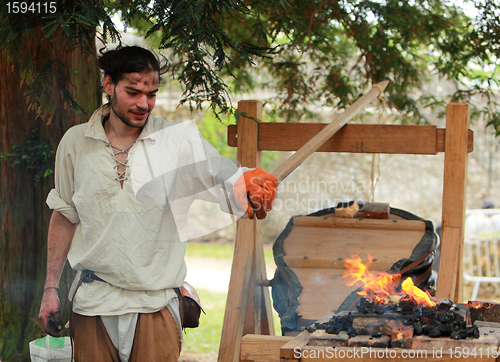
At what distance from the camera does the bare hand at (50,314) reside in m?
2.15

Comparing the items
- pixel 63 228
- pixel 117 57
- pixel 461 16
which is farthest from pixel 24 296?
pixel 461 16

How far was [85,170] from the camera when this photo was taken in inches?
82.0

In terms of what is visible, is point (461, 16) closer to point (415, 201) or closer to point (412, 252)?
A: point (412, 252)

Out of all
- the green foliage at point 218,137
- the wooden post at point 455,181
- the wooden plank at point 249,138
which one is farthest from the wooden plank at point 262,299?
the green foliage at point 218,137

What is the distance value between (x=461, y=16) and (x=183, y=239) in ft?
11.6

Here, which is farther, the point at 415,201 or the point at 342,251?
the point at 415,201

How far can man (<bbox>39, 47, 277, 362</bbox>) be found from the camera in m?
2.01

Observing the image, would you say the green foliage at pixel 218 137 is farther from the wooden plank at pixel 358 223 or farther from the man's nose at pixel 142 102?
the man's nose at pixel 142 102

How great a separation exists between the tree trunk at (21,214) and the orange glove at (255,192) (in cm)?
152

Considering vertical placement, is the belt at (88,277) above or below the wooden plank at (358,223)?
below

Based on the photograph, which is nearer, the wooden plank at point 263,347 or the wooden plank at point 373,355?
the wooden plank at point 373,355

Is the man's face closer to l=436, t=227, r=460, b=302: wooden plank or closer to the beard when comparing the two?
the beard

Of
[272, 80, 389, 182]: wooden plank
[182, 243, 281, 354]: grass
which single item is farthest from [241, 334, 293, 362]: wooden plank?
[182, 243, 281, 354]: grass

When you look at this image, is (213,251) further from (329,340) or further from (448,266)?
(329,340)
